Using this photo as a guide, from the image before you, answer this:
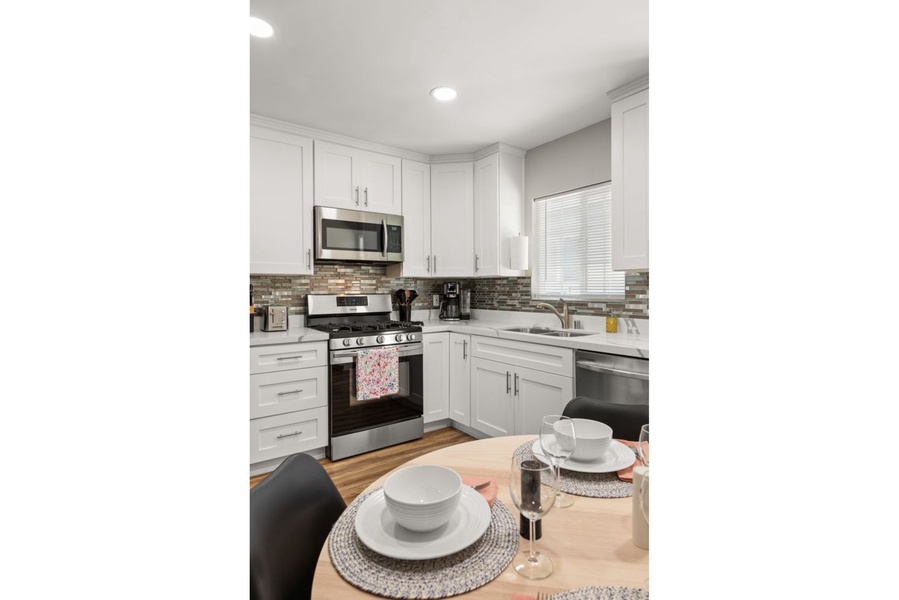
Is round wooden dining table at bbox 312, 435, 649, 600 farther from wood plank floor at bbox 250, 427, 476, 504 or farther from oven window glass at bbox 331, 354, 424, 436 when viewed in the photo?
oven window glass at bbox 331, 354, 424, 436

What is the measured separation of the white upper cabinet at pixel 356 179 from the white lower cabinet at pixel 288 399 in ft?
4.02

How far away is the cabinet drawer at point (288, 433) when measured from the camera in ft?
9.39

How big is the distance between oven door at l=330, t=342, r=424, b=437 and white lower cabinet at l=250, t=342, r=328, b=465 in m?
0.08

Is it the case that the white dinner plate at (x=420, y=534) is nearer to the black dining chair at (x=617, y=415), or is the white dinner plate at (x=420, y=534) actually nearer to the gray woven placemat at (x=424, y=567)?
the gray woven placemat at (x=424, y=567)

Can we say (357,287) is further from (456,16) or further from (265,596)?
(265,596)

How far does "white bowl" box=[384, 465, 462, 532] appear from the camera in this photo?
848 mm

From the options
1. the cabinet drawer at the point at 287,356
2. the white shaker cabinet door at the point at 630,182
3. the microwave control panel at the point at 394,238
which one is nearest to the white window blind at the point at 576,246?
the white shaker cabinet door at the point at 630,182

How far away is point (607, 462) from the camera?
3.95 ft

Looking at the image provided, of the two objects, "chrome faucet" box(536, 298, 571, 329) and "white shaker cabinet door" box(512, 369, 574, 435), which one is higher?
"chrome faucet" box(536, 298, 571, 329)

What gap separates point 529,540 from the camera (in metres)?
0.87

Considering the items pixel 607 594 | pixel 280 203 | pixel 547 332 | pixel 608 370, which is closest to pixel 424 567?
pixel 607 594

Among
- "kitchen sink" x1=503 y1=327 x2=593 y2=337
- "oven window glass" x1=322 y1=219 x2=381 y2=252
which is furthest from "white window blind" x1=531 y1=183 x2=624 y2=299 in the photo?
"oven window glass" x1=322 y1=219 x2=381 y2=252
